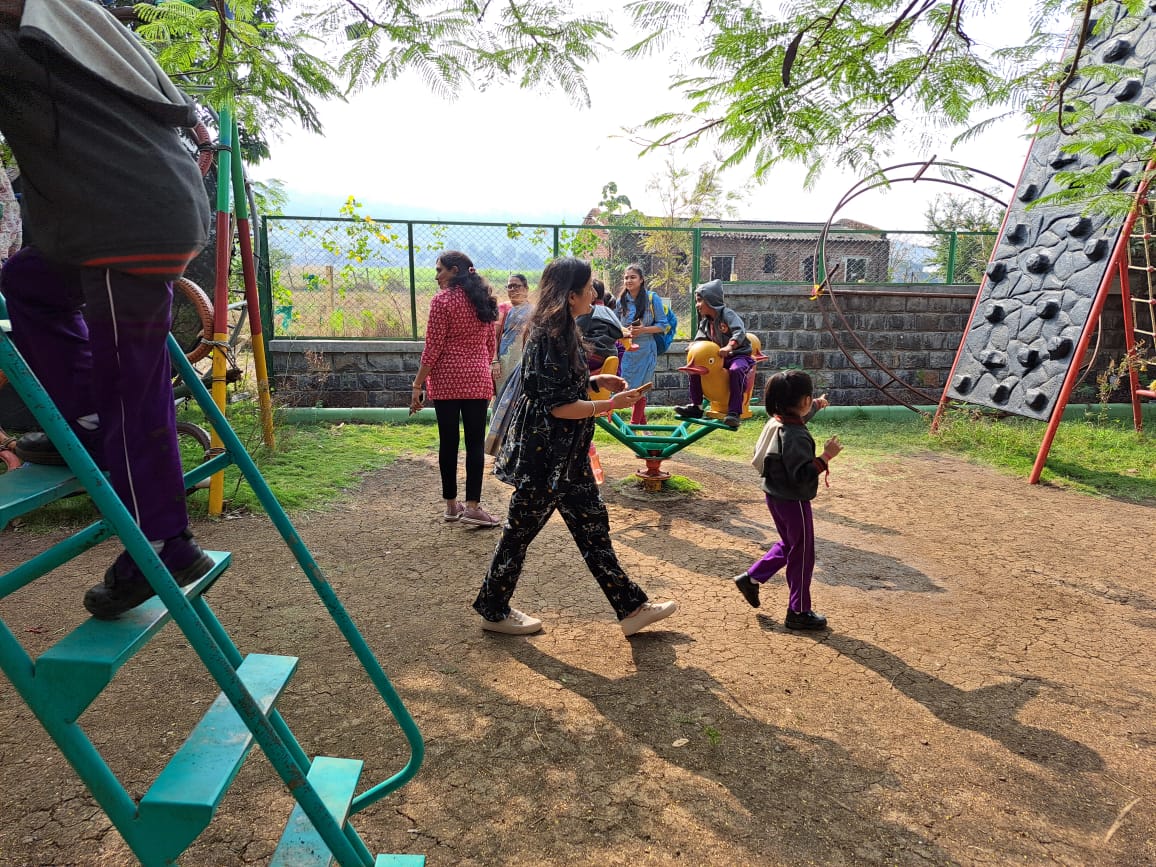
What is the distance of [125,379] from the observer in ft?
5.45

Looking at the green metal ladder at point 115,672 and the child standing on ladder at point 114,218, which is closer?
the green metal ladder at point 115,672

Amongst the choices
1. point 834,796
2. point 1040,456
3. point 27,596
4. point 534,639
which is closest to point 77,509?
point 27,596

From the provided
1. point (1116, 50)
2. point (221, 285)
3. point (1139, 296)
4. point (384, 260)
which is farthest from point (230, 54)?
point (1139, 296)

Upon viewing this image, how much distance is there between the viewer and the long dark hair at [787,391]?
11.6ft

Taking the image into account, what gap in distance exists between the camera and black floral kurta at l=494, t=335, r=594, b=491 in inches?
128

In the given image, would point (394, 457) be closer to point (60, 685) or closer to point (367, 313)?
point (367, 313)

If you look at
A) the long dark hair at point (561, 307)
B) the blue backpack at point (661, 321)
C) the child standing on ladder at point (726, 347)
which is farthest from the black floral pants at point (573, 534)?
the blue backpack at point (661, 321)

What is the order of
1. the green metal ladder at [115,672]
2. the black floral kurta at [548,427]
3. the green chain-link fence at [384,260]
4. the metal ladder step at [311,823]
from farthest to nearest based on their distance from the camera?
1. the green chain-link fence at [384,260]
2. the black floral kurta at [548,427]
3. the metal ladder step at [311,823]
4. the green metal ladder at [115,672]

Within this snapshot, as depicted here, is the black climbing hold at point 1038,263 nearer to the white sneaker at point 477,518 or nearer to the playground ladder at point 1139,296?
the playground ladder at point 1139,296

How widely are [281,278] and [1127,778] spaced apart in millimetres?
9457

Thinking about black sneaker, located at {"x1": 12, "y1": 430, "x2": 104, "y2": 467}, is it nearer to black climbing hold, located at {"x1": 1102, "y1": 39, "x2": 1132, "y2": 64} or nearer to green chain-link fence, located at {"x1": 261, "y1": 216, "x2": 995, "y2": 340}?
green chain-link fence, located at {"x1": 261, "y1": 216, "x2": 995, "y2": 340}

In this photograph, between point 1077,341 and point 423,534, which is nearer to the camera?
point 423,534

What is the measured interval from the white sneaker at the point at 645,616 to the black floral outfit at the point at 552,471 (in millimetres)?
30

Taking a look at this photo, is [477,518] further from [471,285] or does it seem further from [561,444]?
[561,444]
